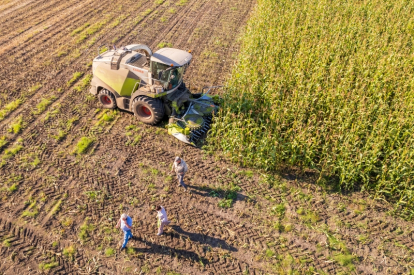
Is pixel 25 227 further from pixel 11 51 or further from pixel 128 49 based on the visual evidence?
pixel 11 51

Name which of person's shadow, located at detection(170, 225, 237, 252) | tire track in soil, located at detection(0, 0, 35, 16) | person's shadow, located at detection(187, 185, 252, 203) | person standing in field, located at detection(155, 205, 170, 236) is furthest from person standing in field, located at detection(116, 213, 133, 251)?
tire track in soil, located at detection(0, 0, 35, 16)

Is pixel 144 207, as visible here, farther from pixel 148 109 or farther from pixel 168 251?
pixel 148 109

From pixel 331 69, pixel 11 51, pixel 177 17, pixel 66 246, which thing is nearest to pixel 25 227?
pixel 66 246

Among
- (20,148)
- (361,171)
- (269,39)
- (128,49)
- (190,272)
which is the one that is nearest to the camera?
(190,272)

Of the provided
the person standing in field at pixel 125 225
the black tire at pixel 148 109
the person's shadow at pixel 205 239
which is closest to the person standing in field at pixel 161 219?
the person's shadow at pixel 205 239

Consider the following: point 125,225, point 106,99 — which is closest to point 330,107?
point 125,225

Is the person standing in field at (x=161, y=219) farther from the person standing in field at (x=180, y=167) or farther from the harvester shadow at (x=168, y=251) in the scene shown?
the person standing in field at (x=180, y=167)
